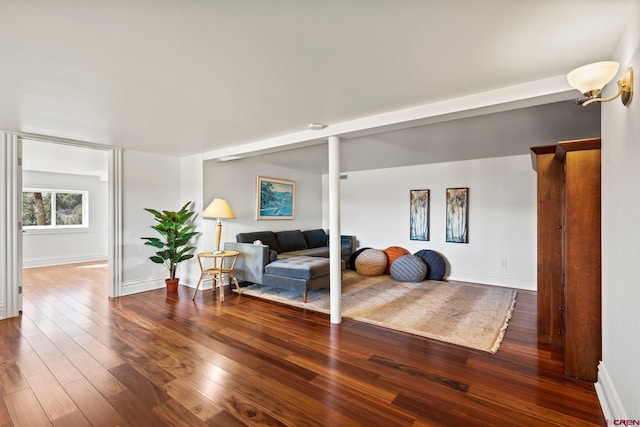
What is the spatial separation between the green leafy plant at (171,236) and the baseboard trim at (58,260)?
410 centimetres

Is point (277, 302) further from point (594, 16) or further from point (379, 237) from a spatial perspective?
point (594, 16)

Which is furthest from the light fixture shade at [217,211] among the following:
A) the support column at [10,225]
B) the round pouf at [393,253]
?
the round pouf at [393,253]

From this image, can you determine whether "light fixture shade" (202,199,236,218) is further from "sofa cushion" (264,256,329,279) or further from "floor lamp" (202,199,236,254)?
"sofa cushion" (264,256,329,279)

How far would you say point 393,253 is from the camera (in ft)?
19.8

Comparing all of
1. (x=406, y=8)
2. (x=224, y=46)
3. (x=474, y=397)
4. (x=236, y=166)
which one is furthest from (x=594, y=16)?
(x=236, y=166)

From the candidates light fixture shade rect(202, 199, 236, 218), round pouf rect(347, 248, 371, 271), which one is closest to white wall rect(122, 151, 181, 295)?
light fixture shade rect(202, 199, 236, 218)

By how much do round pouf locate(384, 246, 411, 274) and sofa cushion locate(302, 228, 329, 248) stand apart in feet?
5.05

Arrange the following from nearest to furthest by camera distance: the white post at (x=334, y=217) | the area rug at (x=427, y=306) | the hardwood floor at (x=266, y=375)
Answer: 1. the hardwood floor at (x=266, y=375)
2. the area rug at (x=427, y=306)
3. the white post at (x=334, y=217)

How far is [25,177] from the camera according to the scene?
6.82 m

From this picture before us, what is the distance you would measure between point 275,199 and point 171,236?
2142mm

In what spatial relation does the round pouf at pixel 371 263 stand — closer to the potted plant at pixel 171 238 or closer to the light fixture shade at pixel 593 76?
the potted plant at pixel 171 238

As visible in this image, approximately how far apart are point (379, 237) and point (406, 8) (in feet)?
17.9

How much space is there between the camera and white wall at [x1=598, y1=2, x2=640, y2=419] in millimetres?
1437

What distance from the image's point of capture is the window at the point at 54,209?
6988 mm
